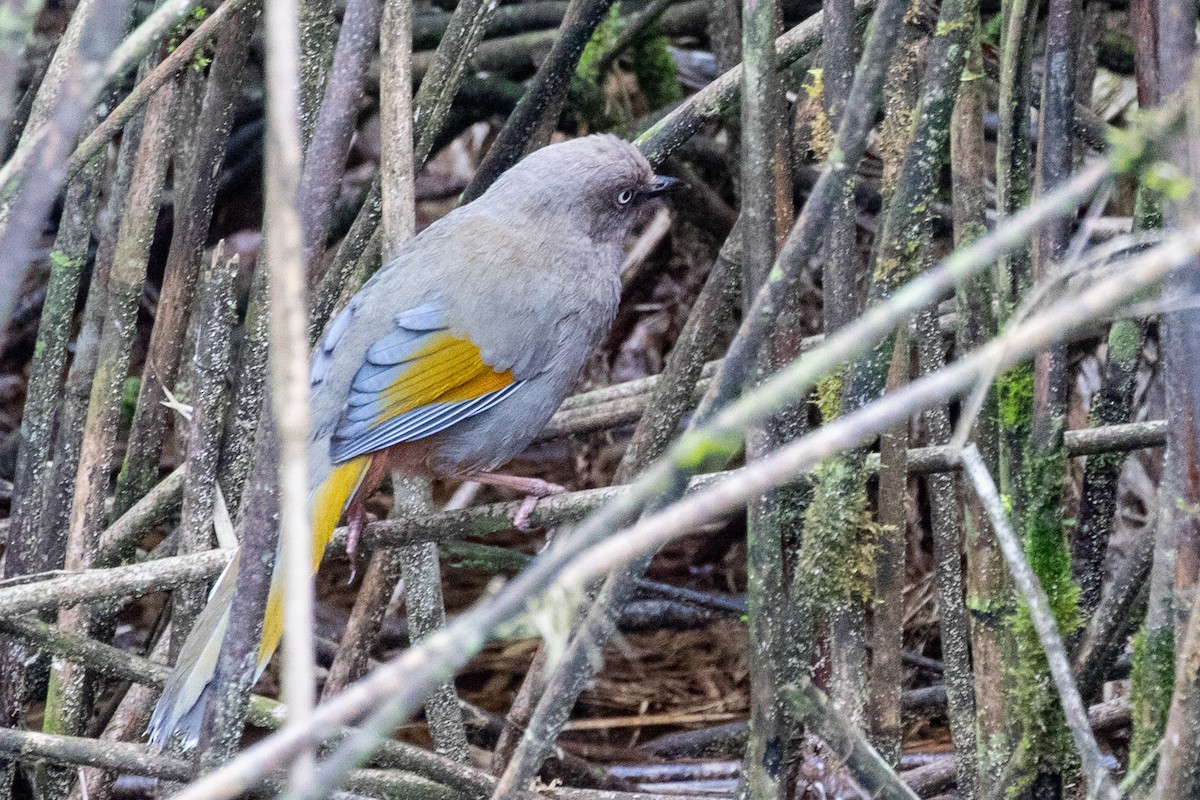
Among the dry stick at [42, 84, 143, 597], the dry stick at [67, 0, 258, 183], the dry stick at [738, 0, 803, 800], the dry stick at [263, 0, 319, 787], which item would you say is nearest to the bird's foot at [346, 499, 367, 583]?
the dry stick at [42, 84, 143, 597]

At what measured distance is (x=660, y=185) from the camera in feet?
13.3

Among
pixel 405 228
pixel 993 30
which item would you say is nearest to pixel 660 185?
pixel 405 228

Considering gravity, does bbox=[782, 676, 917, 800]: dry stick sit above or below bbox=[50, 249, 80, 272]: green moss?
below

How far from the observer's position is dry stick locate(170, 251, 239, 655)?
341 centimetres

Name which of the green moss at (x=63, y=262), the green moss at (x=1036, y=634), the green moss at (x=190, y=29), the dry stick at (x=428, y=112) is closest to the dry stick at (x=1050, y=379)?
the green moss at (x=1036, y=634)

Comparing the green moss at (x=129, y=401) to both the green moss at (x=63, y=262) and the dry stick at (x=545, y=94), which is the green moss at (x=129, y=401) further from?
the dry stick at (x=545, y=94)

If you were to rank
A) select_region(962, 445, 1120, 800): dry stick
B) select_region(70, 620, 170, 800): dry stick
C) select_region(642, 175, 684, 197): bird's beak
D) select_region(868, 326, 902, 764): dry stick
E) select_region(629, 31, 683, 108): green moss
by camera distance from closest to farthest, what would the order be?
select_region(962, 445, 1120, 800): dry stick < select_region(868, 326, 902, 764): dry stick < select_region(70, 620, 170, 800): dry stick < select_region(642, 175, 684, 197): bird's beak < select_region(629, 31, 683, 108): green moss

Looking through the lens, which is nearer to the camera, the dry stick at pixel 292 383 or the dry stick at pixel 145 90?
the dry stick at pixel 292 383

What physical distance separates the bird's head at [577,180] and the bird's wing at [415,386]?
0.52 meters

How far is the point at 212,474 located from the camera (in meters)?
3.51

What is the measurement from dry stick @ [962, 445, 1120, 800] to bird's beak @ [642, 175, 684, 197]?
1.98 meters

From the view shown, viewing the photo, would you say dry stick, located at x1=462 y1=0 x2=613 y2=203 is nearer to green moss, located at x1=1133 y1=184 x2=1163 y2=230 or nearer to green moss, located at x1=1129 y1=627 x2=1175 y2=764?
green moss, located at x1=1133 y1=184 x2=1163 y2=230

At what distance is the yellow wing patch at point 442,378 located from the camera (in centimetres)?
353

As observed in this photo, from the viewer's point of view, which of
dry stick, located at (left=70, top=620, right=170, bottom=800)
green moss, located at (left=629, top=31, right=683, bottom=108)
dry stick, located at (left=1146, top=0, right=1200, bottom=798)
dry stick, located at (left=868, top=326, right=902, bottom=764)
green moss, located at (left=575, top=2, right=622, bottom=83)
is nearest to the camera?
dry stick, located at (left=1146, top=0, right=1200, bottom=798)
